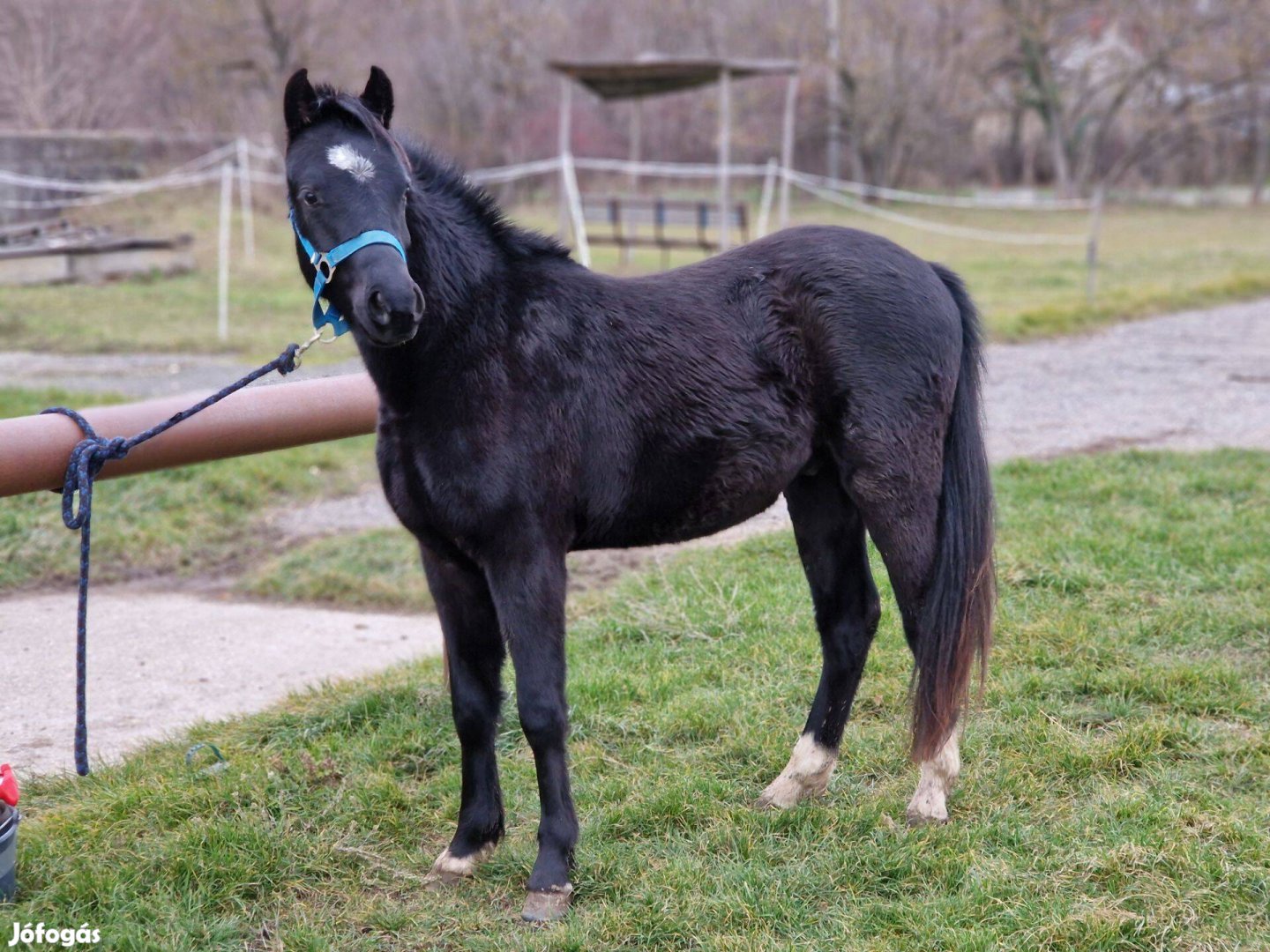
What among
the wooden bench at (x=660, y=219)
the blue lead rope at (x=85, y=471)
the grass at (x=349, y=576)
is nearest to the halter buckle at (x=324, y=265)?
the blue lead rope at (x=85, y=471)

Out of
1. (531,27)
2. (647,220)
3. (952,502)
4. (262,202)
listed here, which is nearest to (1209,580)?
(952,502)

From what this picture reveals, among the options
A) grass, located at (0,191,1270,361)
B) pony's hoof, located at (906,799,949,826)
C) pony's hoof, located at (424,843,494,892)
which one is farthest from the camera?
grass, located at (0,191,1270,361)

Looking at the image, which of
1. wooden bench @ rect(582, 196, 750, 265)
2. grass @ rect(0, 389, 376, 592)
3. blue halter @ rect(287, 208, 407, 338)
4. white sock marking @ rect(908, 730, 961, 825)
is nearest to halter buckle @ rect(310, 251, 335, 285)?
blue halter @ rect(287, 208, 407, 338)

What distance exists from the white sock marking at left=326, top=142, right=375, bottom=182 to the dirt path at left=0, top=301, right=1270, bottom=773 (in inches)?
94.7

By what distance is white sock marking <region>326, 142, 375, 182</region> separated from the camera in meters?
2.70

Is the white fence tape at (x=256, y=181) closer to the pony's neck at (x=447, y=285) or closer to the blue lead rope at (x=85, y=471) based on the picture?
the blue lead rope at (x=85, y=471)

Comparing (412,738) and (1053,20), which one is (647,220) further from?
(1053,20)

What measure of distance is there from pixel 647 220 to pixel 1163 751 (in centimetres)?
1636

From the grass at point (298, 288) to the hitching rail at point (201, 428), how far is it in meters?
7.31

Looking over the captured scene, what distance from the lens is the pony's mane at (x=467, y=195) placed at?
3.05 meters

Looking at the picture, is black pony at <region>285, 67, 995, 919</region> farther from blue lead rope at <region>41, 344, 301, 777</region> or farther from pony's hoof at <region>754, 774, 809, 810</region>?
blue lead rope at <region>41, 344, 301, 777</region>

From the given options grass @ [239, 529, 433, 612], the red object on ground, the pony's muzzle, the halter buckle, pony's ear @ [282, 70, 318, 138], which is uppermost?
pony's ear @ [282, 70, 318, 138]

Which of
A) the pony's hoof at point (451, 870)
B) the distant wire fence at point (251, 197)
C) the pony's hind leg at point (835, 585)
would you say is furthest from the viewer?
the distant wire fence at point (251, 197)

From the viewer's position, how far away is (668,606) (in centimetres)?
501
